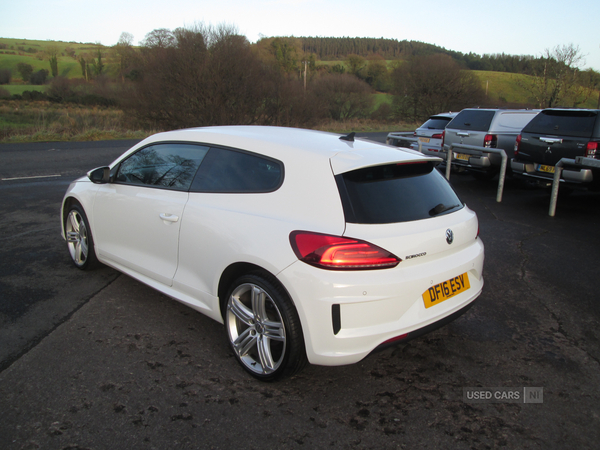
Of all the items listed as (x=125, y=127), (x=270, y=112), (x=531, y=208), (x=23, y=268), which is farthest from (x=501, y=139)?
(x=125, y=127)

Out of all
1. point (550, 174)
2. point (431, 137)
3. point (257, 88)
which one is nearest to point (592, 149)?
point (550, 174)

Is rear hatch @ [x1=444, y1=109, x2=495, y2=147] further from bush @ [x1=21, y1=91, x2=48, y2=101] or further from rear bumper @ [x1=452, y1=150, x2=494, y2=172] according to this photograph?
bush @ [x1=21, y1=91, x2=48, y2=101]

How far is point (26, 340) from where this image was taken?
131 inches

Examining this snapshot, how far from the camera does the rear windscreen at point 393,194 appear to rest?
2.72m

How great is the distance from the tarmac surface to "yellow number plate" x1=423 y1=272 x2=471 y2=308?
562 millimetres

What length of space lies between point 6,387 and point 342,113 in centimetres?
4775

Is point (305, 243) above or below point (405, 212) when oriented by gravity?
below

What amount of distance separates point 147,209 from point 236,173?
997 millimetres

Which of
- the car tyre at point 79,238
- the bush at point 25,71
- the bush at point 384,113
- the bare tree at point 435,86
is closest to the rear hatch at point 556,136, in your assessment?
the car tyre at point 79,238

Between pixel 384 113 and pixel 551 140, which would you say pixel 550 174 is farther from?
pixel 384 113

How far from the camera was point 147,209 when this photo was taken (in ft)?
12.2

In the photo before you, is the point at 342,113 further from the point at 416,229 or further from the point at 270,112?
the point at 416,229

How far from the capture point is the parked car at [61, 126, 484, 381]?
2.59 meters

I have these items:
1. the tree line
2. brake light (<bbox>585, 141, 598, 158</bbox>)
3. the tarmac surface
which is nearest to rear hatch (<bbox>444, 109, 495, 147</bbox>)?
brake light (<bbox>585, 141, 598, 158</bbox>)
